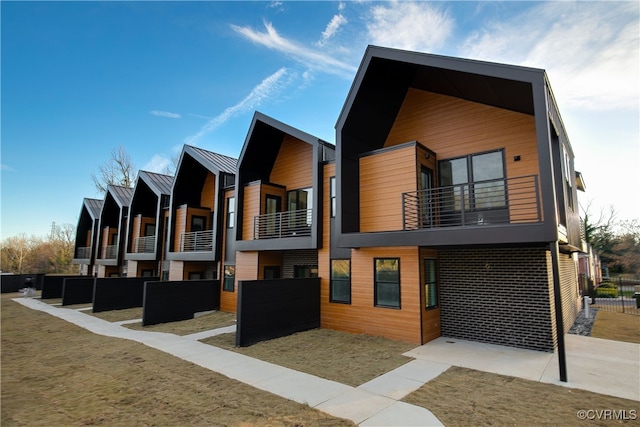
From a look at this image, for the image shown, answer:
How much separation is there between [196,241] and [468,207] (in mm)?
14845

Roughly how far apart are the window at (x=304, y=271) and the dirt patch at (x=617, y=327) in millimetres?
10286

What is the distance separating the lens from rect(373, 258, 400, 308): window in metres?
10.2

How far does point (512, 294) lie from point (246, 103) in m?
27.5

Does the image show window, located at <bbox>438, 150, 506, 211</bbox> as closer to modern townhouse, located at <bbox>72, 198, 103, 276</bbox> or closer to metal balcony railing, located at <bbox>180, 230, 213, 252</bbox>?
metal balcony railing, located at <bbox>180, 230, 213, 252</bbox>

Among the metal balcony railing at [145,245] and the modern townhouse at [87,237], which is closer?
the metal balcony railing at [145,245]

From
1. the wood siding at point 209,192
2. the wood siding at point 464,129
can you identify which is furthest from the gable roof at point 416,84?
the wood siding at point 209,192

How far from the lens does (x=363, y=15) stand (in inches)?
470

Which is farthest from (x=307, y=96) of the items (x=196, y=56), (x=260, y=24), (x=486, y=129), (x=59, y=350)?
(x=59, y=350)

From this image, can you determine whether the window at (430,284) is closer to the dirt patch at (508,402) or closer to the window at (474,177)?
the window at (474,177)

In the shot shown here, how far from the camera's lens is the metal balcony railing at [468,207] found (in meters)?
9.34

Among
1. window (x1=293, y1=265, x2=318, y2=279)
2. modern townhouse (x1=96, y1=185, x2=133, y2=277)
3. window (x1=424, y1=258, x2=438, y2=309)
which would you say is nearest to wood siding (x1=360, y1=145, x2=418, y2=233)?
window (x1=424, y1=258, x2=438, y2=309)

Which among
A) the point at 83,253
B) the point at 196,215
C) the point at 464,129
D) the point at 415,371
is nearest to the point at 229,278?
the point at 196,215

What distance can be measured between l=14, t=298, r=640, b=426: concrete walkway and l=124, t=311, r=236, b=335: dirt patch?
1.41 metres

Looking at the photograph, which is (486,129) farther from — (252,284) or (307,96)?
(307,96)
